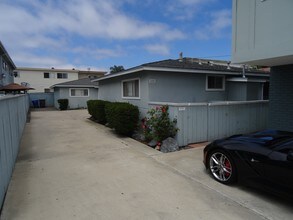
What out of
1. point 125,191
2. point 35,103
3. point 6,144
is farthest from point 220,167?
point 35,103

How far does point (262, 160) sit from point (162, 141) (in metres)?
3.83

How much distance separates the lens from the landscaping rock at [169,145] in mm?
6637

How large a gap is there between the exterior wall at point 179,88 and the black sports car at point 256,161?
4.96 metres

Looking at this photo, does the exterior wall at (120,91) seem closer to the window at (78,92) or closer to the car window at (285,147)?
the car window at (285,147)

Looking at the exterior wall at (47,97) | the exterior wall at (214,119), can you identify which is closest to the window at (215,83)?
the exterior wall at (214,119)

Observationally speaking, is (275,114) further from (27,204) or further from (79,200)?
(27,204)

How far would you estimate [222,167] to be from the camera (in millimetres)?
4262

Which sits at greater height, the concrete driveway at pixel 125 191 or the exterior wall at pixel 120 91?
the exterior wall at pixel 120 91

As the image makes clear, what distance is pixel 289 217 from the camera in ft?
10.1

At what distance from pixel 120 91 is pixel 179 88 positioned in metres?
3.60

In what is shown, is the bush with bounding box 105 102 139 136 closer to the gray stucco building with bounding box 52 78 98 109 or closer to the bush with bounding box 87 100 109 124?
the bush with bounding box 87 100 109 124

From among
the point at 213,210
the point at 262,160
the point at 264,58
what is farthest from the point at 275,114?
the point at 213,210

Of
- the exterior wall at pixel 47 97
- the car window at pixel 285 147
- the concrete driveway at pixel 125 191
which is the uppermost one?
the exterior wall at pixel 47 97

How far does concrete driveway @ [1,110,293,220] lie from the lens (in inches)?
126
